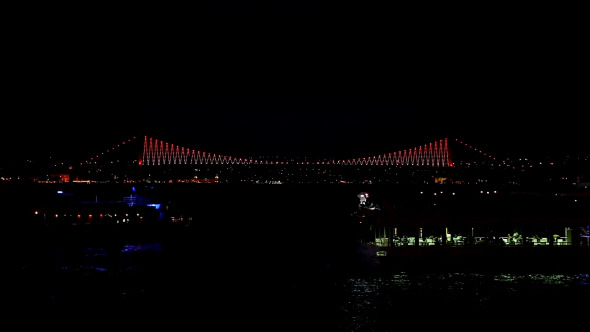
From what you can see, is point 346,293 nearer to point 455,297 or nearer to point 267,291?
point 267,291

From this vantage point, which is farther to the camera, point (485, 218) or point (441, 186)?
point (441, 186)

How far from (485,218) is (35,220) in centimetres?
3629

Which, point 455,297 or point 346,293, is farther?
point 346,293

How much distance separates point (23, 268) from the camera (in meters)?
29.9

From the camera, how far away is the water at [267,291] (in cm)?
1948

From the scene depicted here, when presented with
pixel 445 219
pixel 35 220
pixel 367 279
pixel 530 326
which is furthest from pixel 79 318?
pixel 35 220

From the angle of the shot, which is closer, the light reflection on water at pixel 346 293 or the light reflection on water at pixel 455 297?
the light reflection on water at pixel 455 297

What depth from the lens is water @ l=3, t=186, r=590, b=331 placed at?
1948cm

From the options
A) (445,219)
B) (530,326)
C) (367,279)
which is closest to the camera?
(530,326)

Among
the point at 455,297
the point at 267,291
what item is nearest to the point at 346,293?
the point at 267,291

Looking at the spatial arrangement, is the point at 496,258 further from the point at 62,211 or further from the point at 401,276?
the point at 62,211

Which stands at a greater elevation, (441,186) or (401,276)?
(441,186)

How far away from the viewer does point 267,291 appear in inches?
943

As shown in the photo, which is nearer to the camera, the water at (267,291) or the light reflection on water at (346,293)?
the water at (267,291)
